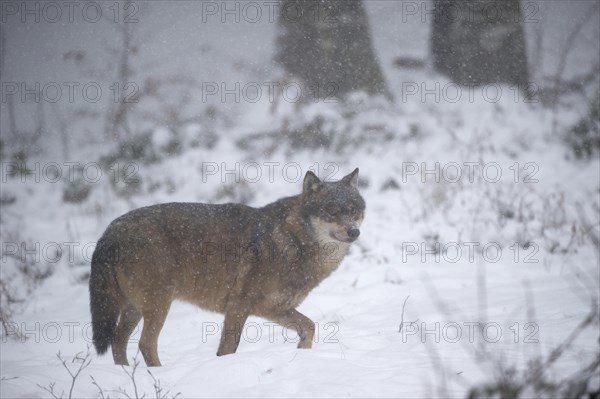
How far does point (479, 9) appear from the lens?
1239cm

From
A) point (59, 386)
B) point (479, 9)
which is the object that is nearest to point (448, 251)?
point (59, 386)

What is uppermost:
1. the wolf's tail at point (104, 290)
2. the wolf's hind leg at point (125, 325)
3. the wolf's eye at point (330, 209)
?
the wolf's eye at point (330, 209)

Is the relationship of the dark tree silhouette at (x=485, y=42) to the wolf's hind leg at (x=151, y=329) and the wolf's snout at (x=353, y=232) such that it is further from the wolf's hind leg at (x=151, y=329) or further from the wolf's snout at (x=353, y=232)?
the wolf's hind leg at (x=151, y=329)

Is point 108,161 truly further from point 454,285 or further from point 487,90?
point 487,90

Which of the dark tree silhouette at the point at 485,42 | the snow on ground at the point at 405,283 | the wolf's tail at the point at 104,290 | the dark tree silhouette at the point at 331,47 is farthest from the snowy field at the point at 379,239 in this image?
the dark tree silhouette at the point at 331,47

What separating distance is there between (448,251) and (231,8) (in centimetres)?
1018

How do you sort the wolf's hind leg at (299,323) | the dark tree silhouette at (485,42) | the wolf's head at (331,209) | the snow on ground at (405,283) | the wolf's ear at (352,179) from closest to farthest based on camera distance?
1. the snow on ground at (405,283)
2. the wolf's hind leg at (299,323)
3. the wolf's head at (331,209)
4. the wolf's ear at (352,179)
5. the dark tree silhouette at (485,42)

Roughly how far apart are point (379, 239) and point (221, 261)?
389cm

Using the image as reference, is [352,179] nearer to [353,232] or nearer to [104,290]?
[353,232]

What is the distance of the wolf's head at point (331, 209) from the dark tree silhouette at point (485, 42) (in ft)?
28.7

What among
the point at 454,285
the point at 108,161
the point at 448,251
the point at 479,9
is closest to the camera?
the point at 454,285

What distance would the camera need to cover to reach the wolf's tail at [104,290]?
4129 mm

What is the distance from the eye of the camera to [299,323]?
4.66 metres

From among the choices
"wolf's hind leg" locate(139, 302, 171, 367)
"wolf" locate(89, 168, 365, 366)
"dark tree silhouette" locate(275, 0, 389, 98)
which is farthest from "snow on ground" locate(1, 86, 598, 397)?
"dark tree silhouette" locate(275, 0, 389, 98)
